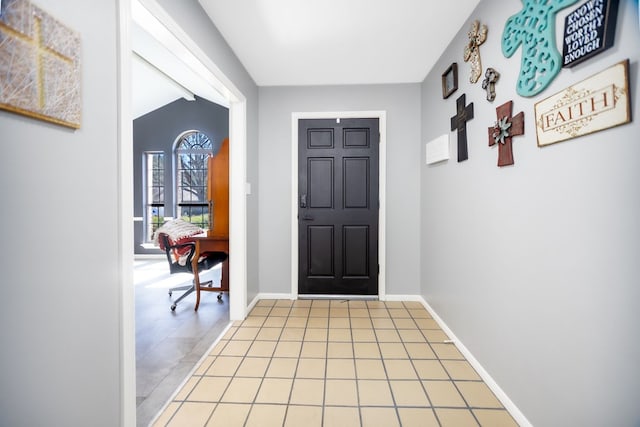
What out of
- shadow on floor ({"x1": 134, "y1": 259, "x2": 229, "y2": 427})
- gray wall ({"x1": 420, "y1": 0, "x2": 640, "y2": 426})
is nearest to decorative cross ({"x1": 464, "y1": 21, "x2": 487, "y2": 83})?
gray wall ({"x1": 420, "y1": 0, "x2": 640, "y2": 426})

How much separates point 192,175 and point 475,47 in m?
5.55

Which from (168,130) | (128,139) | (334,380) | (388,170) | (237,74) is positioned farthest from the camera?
(168,130)

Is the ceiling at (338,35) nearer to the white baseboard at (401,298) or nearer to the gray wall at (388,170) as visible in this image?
the gray wall at (388,170)

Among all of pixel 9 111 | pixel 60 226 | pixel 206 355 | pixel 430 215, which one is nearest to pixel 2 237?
pixel 60 226

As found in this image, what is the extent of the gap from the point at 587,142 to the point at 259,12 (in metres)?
2.11

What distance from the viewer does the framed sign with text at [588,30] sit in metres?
1.08

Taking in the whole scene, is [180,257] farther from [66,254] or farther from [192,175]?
[192,175]

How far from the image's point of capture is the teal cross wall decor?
1368 millimetres

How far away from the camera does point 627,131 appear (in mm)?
1044

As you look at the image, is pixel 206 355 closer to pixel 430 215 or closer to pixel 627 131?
pixel 430 215

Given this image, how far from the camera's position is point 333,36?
2.55 m

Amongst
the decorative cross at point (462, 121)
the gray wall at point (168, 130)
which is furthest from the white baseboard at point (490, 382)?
the gray wall at point (168, 130)

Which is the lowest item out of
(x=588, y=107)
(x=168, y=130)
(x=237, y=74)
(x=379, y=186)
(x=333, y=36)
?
(x=379, y=186)

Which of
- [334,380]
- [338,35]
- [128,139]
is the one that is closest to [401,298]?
[334,380]
